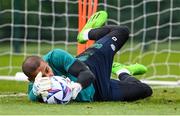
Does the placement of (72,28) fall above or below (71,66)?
below

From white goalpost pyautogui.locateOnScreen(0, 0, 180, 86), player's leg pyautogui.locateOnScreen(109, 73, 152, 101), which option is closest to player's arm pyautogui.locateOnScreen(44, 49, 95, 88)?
player's leg pyautogui.locateOnScreen(109, 73, 152, 101)

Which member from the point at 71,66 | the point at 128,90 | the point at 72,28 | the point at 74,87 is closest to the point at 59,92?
the point at 74,87

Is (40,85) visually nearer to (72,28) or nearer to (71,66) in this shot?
(71,66)

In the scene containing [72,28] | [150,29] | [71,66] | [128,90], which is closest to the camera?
[71,66]

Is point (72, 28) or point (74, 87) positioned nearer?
point (74, 87)

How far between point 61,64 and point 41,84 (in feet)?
1.24

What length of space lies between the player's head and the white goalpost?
5.81 m

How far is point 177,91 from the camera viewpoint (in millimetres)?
9328

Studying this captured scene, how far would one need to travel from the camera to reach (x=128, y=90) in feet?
25.7

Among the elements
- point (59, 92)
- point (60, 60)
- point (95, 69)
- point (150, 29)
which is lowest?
point (150, 29)

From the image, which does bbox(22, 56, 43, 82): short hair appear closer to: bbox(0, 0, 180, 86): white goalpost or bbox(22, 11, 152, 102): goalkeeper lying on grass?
bbox(22, 11, 152, 102): goalkeeper lying on grass

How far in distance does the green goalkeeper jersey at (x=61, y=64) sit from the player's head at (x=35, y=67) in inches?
8.9

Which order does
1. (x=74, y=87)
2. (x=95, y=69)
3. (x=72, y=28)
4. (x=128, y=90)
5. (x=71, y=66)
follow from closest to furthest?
(x=74, y=87), (x=71, y=66), (x=95, y=69), (x=128, y=90), (x=72, y=28)

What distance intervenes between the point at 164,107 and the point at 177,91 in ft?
7.41
